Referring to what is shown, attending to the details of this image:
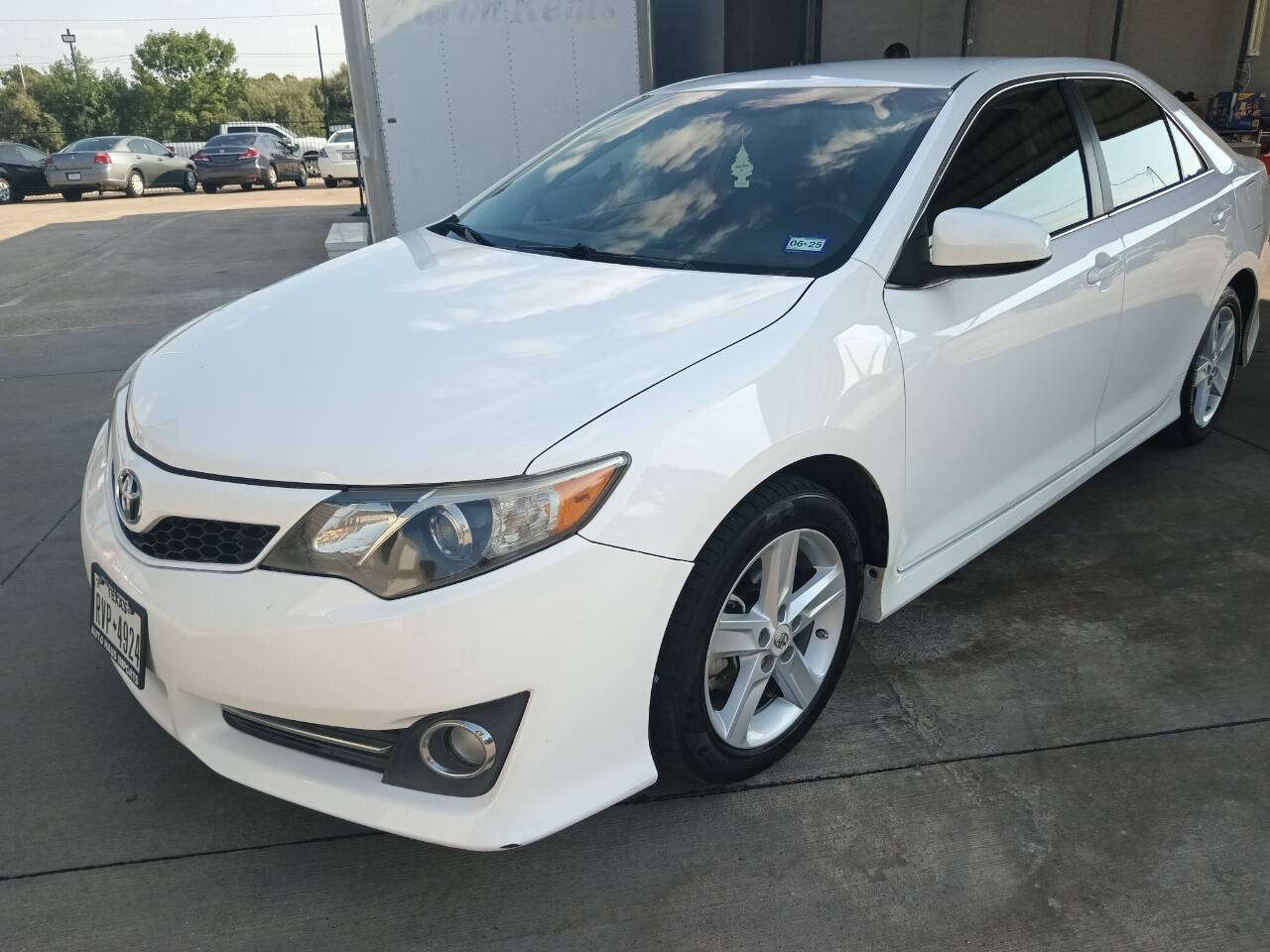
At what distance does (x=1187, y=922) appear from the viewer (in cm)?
196

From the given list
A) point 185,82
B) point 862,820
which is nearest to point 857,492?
point 862,820

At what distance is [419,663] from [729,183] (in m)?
1.68

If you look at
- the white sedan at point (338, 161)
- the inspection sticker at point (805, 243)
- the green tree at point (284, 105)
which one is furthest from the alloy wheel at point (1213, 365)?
the green tree at point (284, 105)

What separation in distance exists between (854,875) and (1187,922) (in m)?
0.64

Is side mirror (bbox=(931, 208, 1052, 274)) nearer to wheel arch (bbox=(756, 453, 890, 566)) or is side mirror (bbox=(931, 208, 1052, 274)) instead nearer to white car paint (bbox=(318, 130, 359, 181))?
wheel arch (bbox=(756, 453, 890, 566))

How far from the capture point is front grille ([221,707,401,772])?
186cm

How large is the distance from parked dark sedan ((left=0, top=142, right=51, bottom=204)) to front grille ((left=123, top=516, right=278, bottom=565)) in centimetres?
2284

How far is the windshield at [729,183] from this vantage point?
254cm

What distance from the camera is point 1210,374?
4.18m

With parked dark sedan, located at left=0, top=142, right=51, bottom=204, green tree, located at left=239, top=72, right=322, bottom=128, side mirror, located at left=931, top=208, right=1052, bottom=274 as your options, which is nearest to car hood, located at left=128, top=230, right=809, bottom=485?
side mirror, located at left=931, top=208, right=1052, bottom=274

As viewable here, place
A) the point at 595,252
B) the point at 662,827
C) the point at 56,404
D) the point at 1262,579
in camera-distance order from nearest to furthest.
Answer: the point at 662,827 < the point at 595,252 < the point at 1262,579 < the point at 56,404

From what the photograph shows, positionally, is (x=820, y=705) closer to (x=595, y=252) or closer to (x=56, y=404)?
(x=595, y=252)

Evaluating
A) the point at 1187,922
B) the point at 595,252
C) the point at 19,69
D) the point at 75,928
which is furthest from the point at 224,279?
the point at 19,69

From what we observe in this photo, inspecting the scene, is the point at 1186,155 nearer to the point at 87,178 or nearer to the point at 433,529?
the point at 433,529
